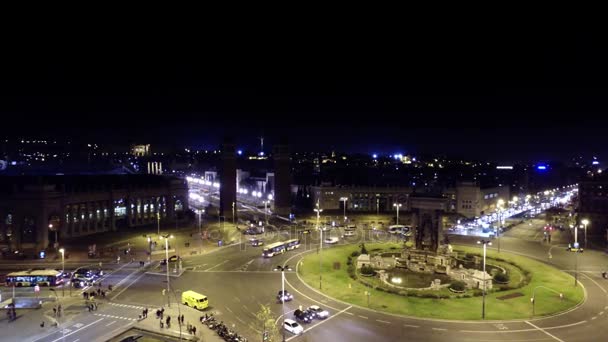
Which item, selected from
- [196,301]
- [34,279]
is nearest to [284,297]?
[196,301]

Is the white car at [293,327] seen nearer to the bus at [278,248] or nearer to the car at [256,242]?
the bus at [278,248]

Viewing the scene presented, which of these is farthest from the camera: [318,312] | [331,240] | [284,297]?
[331,240]

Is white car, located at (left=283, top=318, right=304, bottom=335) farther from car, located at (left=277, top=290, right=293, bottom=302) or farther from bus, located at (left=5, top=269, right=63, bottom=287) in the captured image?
bus, located at (left=5, top=269, right=63, bottom=287)

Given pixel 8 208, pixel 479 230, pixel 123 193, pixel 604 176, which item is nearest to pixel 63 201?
pixel 8 208

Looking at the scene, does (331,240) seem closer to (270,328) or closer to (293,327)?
(293,327)

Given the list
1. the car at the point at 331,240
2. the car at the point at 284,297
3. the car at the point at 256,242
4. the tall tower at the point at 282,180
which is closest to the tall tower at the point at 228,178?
the tall tower at the point at 282,180

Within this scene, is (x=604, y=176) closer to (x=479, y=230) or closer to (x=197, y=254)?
(x=479, y=230)
